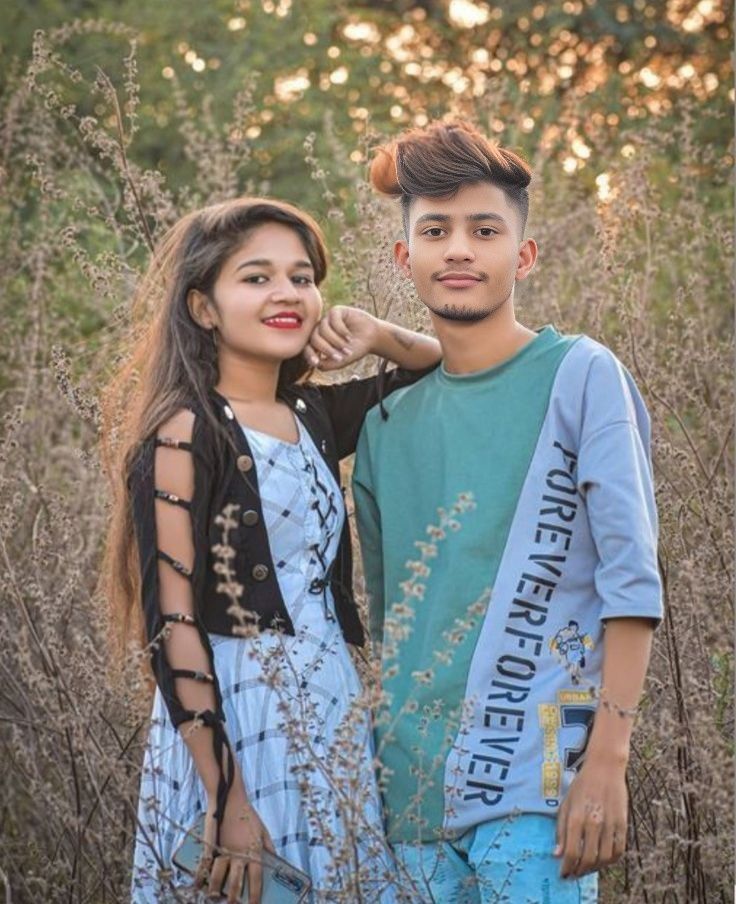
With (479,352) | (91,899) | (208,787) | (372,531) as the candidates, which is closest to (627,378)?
(479,352)

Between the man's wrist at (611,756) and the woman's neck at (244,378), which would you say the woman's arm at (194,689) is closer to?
the woman's neck at (244,378)

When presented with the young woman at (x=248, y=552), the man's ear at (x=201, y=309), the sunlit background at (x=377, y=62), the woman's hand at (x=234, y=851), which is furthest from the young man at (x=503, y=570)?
the sunlit background at (x=377, y=62)

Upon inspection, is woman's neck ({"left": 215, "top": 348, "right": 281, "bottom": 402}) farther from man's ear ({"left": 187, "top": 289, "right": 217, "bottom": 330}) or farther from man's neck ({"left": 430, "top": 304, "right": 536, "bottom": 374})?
man's neck ({"left": 430, "top": 304, "right": 536, "bottom": 374})

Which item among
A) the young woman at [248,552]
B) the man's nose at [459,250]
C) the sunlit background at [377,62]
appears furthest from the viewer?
the sunlit background at [377,62]

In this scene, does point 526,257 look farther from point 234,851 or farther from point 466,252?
point 234,851

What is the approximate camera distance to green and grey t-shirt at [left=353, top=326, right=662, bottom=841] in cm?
256

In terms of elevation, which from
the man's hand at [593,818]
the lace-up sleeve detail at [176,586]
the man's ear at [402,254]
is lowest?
the man's hand at [593,818]

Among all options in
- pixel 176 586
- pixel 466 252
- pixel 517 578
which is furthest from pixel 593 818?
pixel 466 252

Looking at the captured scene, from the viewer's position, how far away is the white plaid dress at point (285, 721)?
8.54 ft

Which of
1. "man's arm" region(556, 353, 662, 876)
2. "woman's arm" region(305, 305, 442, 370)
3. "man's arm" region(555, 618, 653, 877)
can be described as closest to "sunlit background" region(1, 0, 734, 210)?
"woman's arm" region(305, 305, 442, 370)

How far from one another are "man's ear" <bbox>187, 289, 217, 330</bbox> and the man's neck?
1.47 ft

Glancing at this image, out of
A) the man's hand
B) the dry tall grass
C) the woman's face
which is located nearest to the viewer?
the man's hand

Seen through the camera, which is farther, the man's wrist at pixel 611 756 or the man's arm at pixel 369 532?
the man's arm at pixel 369 532

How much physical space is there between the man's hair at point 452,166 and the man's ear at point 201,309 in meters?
0.42
